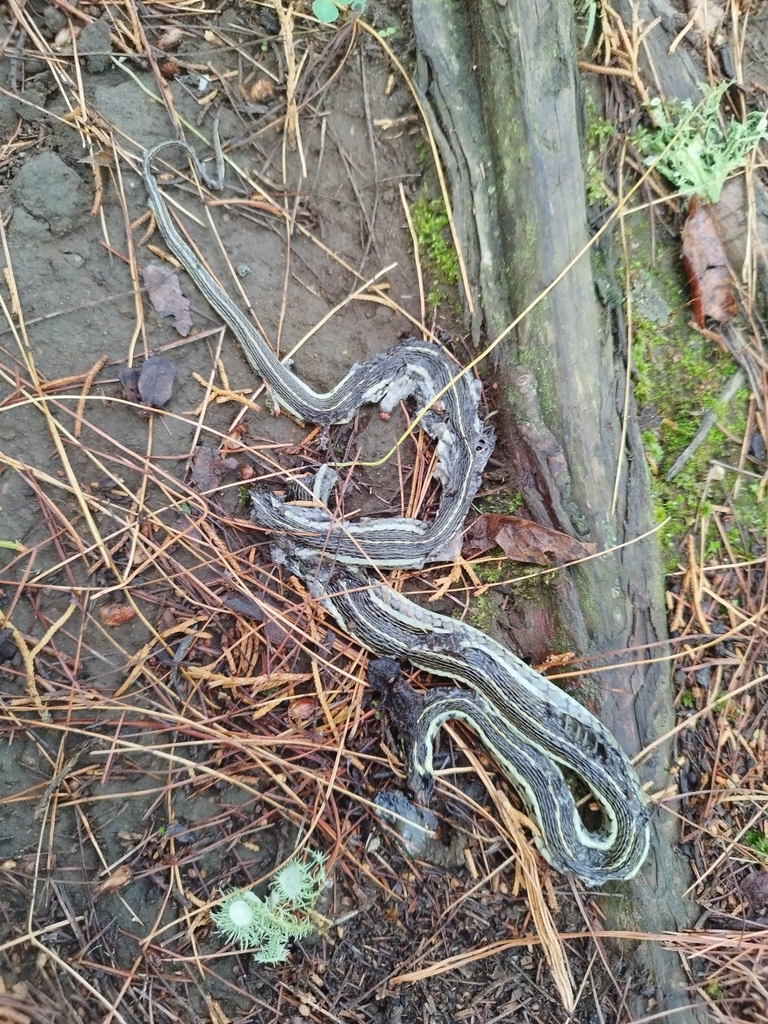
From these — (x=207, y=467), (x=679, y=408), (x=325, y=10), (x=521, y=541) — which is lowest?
(x=521, y=541)

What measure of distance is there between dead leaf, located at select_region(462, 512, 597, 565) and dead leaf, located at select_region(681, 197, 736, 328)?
160 centimetres


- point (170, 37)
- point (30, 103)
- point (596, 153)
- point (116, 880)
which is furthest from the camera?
point (596, 153)

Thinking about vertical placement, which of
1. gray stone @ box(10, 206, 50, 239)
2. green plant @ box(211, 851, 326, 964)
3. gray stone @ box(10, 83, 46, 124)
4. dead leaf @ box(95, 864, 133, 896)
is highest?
gray stone @ box(10, 83, 46, 124)

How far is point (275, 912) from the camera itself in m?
3.19

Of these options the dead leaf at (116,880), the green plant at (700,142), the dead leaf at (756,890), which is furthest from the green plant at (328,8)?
the dead leaf at (756,890)

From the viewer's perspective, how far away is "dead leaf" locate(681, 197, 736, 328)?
3.61 meters

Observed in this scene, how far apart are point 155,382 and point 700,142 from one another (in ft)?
11.2

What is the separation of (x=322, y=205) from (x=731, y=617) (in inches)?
135

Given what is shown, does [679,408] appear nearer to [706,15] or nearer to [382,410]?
[382,410]

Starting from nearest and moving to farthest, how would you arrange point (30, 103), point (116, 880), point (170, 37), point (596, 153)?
point (116, 880), point (30, 103), point (170, 37), point (596, 153)

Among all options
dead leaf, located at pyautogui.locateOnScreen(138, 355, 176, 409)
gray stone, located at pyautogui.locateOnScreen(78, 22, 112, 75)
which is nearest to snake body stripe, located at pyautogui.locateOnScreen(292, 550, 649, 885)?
dead leaf, located at pyautogui.locateOnScreen(138, 355, 176, 409)

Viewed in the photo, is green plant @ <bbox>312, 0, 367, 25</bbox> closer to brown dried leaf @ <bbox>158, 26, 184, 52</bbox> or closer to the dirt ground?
the dirt ground

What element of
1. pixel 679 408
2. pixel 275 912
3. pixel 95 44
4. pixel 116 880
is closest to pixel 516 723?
pixel 275 912

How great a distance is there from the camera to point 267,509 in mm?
3475
